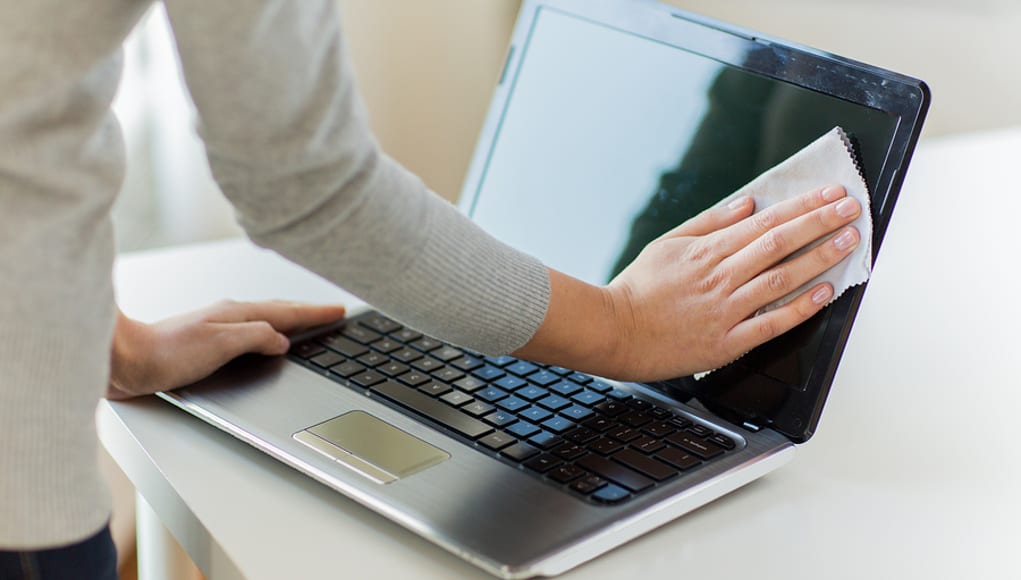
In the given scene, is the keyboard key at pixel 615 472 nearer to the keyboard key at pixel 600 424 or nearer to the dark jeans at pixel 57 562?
the keyboard key at pixel 600 424

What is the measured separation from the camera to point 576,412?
737 mm

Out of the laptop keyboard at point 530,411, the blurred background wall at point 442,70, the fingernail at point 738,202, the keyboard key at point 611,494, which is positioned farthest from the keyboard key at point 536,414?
the blurred background wall at point 442,70

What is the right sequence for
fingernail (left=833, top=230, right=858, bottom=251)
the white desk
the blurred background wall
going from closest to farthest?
1. the white desk
2. fingernail (left=833, top=230, right=858, bottom=251)
3. the blurred background wall

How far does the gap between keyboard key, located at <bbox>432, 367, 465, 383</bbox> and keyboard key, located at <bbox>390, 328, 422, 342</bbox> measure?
2.6 inches

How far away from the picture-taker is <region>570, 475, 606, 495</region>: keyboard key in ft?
2.07

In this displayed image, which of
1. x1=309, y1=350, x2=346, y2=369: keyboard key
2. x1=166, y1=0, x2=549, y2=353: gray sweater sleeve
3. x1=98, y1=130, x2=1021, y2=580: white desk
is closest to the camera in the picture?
x1=166, y1=0, x2=549, y2=353: gray sweater sleeve

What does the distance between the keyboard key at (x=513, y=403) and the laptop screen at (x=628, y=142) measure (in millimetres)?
160

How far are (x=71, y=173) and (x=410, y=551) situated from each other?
276mm

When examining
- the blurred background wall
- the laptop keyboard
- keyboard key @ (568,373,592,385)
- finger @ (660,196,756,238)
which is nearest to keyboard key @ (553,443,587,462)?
the laptop keyboard

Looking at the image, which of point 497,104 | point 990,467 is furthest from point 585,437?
point 497,104

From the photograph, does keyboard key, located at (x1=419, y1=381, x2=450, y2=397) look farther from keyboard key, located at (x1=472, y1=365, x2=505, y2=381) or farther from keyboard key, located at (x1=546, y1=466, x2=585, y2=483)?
keyboard key, located at (x1=546, y1=466, x2=585, y2=483)

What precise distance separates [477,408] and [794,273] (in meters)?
0.24

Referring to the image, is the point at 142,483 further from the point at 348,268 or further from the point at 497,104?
the point at 497,104

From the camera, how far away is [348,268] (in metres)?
0.57
